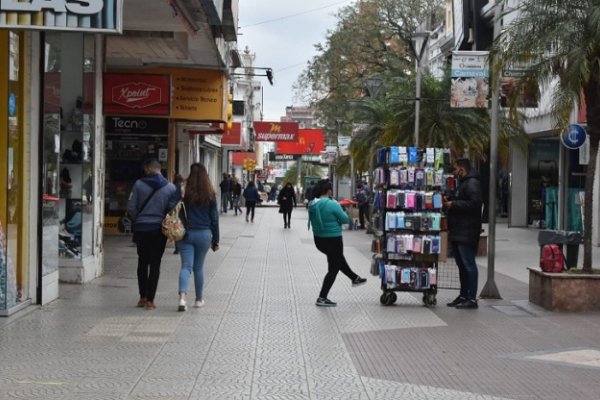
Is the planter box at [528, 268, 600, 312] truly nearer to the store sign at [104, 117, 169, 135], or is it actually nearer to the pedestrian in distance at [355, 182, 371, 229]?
the store sign at [104, 117, 169, 135]

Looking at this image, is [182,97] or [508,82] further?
[182,97]

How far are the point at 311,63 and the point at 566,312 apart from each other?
3498cm

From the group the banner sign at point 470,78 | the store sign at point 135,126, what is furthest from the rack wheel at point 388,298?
the store sign at point 135,126

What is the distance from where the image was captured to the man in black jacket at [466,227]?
40.4 ft

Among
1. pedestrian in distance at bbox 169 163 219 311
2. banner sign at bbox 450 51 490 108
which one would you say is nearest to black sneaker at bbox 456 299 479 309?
pedestrian in distance at bbox 169 163 219 311

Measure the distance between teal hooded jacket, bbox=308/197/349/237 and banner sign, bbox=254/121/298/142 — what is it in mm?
53375

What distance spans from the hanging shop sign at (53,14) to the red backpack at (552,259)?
651 centimetres

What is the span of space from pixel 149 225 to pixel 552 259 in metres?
5.03

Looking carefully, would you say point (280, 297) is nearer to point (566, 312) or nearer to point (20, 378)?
point (566, 312)

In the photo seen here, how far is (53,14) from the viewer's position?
344 inches

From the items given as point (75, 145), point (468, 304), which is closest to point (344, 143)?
point (75, 145)

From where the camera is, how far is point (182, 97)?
21484 mm

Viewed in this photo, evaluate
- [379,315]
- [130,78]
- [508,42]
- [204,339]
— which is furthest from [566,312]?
[130,78]

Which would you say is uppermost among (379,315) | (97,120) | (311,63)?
(311,63)
